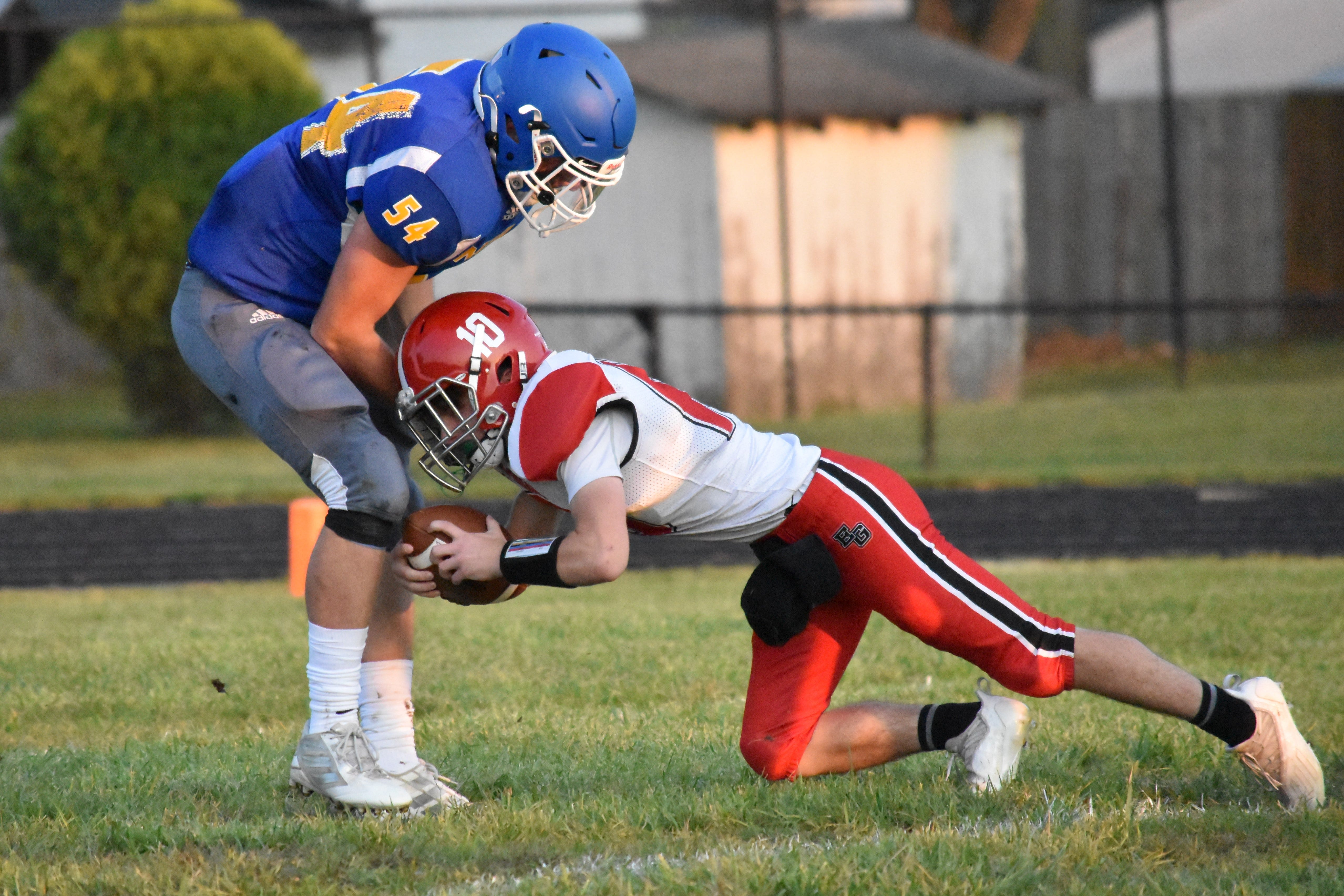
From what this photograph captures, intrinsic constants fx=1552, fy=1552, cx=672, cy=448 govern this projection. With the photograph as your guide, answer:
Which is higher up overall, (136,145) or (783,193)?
(136,145)

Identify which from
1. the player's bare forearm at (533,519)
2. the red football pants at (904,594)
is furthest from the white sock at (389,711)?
the red football pants at (904,594)

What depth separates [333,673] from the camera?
3.72 metres

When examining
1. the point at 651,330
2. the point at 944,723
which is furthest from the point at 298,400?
the point at 651,330

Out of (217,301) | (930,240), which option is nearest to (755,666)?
(217,301)

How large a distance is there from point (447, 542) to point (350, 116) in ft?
3.62

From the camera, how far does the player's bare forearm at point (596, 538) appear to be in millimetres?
3311

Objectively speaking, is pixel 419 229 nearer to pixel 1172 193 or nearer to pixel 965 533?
pixel 965 533

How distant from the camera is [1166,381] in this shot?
632 inches

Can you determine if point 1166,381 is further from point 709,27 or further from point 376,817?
point 376,817

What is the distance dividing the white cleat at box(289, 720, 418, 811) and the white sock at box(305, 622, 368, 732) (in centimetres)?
3

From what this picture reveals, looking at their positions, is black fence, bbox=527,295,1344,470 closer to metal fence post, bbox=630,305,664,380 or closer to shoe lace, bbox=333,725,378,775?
metal fence post, bbox=630,305,664,380

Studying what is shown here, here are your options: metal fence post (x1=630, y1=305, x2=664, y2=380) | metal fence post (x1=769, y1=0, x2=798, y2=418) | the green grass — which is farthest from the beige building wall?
the green grass

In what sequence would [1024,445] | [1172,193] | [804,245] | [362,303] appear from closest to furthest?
[362,303], [1024,445], [1172,193], [804,245]

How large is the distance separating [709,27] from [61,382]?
372 inches
